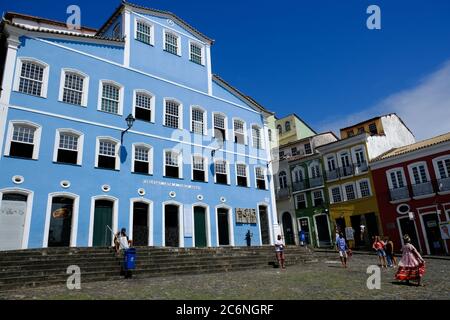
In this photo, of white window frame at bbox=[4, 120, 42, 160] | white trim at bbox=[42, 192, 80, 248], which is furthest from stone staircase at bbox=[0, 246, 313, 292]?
white window frame at bbox=[4, 120, 42, 160]

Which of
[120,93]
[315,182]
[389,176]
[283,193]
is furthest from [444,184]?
[120,93]

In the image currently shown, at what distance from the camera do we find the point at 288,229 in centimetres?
3659

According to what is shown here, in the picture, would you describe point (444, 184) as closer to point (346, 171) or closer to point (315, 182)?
point (346, 171)

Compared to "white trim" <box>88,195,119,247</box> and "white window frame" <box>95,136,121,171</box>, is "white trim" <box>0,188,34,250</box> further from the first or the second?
"white window frame" <box>95,136,121,171</box>

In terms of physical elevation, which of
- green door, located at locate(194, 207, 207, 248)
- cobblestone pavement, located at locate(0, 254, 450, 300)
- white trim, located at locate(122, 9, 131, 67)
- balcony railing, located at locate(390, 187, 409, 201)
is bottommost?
cobblestone pavement, located at locate(0, 254, 450, 300)

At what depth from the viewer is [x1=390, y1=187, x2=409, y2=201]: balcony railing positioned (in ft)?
90.6

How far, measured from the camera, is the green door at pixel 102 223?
16.8m

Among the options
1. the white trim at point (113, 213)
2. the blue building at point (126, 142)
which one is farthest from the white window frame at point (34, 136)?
the white trim at point (113, 213)

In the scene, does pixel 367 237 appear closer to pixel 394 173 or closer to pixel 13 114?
pixel 394 173

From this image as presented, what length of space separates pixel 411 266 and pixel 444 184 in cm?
1825

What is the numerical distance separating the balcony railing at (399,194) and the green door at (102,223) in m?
22.4

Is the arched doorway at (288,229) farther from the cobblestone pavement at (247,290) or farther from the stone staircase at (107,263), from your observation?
the cobblestone pavement at (247,290)
